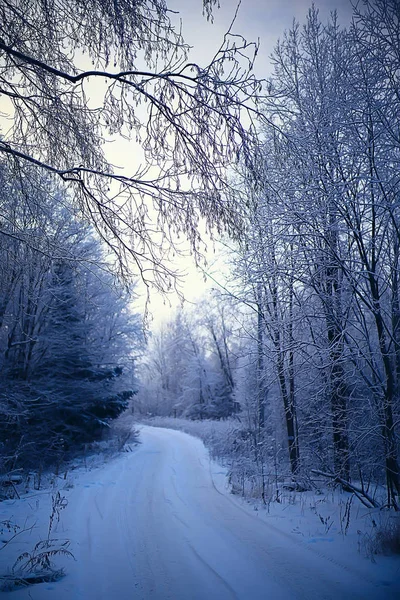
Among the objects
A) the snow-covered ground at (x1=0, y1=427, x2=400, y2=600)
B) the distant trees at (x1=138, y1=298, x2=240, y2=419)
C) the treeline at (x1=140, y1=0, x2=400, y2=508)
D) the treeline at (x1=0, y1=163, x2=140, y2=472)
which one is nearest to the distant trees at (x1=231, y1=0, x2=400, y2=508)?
the treeline at (x1=140, y1=0, x2=400, y2=508)

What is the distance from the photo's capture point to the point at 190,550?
13.4 feet

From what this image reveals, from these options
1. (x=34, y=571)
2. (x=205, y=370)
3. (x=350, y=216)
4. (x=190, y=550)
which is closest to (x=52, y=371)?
(x=34, y=571)

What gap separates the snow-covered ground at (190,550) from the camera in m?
3.17

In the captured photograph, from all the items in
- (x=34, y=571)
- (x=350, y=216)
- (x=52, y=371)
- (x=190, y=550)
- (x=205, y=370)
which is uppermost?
(x=350, y=216)

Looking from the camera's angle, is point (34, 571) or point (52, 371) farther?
point (52, 371)

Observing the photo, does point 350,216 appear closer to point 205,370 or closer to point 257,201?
point 257,201

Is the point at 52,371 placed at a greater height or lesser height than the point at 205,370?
lesser

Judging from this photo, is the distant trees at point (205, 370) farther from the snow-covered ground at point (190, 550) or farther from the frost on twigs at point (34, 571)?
the frost on twigs at point (34, 571)

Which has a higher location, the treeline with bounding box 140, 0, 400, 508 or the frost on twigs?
the treeline with bounding box 140, 0, 400, 508

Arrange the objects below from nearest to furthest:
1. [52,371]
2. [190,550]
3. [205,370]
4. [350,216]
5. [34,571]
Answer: [34,571]
[190,550]
[350,216]
[52,371]
[205,370]

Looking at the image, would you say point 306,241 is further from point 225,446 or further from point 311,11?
point 225,446

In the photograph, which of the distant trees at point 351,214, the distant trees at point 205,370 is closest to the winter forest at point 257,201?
the distant trees at point 351,214

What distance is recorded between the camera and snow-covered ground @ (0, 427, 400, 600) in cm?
317

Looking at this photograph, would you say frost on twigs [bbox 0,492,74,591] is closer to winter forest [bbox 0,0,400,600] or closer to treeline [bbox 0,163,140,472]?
winter forest [bbox 0,0,400,600]
